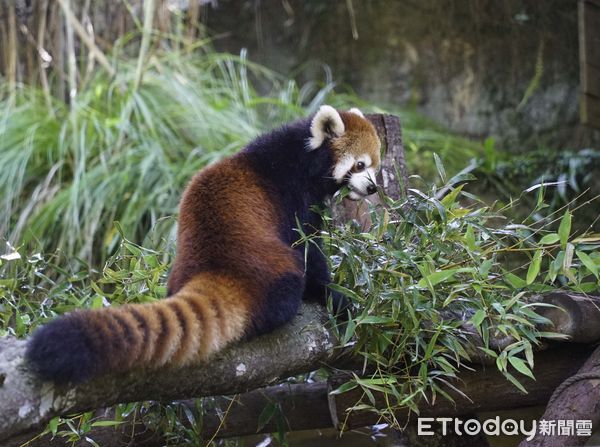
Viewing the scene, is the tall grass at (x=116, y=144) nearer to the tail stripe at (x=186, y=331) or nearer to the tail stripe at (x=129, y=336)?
the tail stripe at (x=186, y=331)

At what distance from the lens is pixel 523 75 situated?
618cm

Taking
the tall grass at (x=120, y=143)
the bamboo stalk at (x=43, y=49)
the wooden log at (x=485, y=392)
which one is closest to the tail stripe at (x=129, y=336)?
the wooden log at (x=485, y=392)

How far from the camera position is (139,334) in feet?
5.56

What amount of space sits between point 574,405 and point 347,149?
1.12 m

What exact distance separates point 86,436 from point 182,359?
30.7 inches

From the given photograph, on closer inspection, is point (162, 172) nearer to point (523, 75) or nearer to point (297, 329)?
point (297, 329)

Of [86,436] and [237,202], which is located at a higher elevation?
[237,202]

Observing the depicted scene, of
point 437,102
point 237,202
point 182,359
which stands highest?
point 237,202

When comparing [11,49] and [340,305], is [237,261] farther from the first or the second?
[11,49]

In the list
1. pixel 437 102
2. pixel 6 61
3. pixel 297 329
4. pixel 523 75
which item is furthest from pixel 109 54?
pixel 297 329

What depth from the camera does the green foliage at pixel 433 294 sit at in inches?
85.9

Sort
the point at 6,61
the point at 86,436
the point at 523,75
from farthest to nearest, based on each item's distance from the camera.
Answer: the point at 523,75, the point at 6,61, the point at 86,436
